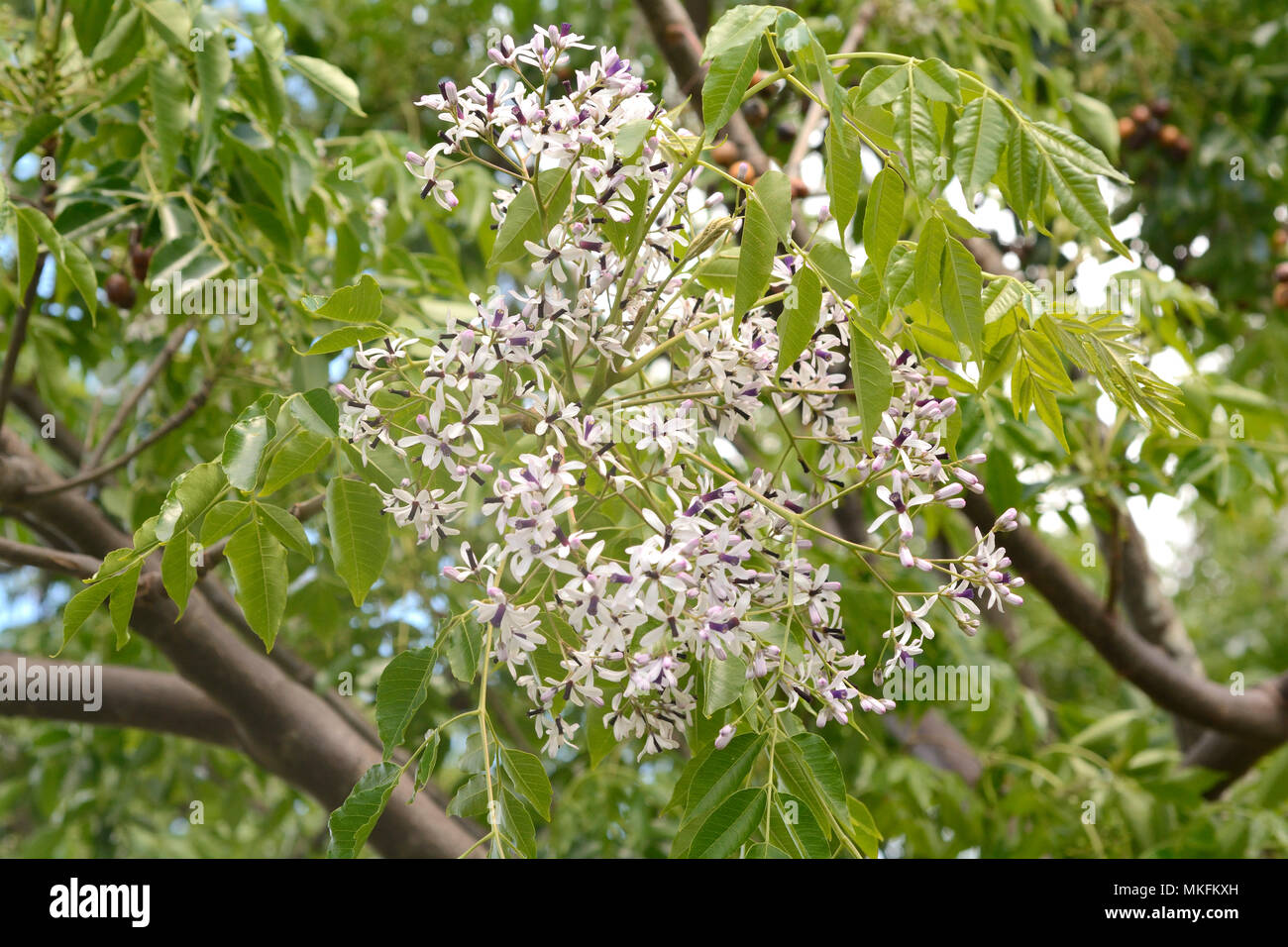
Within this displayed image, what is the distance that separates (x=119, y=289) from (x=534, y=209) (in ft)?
5.27

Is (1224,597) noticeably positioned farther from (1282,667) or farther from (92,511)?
(92,511)

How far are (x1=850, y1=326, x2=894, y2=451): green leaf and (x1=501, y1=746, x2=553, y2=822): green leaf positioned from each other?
57 cm

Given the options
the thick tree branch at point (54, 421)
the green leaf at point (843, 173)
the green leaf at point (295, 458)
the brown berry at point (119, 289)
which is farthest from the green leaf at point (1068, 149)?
the thick tree branch at point (54, 421)

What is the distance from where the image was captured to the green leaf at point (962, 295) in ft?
4.05

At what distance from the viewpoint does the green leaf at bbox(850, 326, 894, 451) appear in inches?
47.8

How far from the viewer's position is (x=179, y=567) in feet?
4.28

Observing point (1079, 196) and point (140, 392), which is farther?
point (140, 392)

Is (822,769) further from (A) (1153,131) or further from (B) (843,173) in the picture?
(A) (1153,131)

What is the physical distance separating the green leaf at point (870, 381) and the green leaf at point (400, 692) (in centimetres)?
59

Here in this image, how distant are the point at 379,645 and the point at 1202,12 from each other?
3787 millimetres

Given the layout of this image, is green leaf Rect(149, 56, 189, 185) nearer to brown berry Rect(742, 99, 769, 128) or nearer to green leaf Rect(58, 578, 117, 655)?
green leaf Rect(58, 578, 117, 655)

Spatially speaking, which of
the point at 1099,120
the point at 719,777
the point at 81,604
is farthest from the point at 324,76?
the point at 1099,120

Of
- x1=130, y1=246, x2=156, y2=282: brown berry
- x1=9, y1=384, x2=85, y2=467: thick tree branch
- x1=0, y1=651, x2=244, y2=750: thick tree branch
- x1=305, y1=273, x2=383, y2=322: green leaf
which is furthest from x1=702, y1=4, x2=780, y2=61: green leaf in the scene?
x1=9, y1=384, x2=85, y2=467: thick tree branch

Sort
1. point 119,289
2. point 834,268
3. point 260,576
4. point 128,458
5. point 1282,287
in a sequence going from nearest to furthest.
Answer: point 834,268 < point 260,576 < point 128,458 < point 119,289 < point 1282,287
